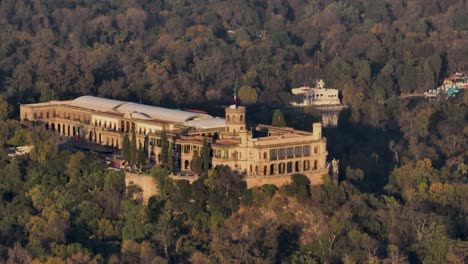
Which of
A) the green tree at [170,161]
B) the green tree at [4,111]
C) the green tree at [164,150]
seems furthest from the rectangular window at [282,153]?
the green tree at [4,111]

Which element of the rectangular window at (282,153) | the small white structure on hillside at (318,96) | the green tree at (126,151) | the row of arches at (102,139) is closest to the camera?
the rectangular window at (282,153)

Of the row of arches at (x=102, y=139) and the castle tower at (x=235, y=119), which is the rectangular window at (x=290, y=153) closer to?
the castle tower at (x=235, y=119)

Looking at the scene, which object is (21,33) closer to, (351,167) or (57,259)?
(351,167)

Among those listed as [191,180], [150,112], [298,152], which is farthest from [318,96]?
[191,180]

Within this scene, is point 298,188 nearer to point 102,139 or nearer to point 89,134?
point 102,139

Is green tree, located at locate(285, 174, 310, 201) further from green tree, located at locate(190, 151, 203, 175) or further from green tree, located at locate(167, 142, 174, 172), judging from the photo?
green tree, located at locate(167, 142, 174, 172)

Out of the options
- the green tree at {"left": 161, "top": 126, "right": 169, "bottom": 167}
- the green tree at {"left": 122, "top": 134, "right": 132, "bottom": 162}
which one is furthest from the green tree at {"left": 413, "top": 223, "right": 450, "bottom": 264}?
the green tree at {"left": 122, "top": 134, "right": 132, "bottom": 162}

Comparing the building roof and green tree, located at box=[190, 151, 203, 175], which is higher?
the building roof

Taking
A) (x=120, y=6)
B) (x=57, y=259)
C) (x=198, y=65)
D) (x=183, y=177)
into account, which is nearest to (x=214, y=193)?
(x=183, y=177)
